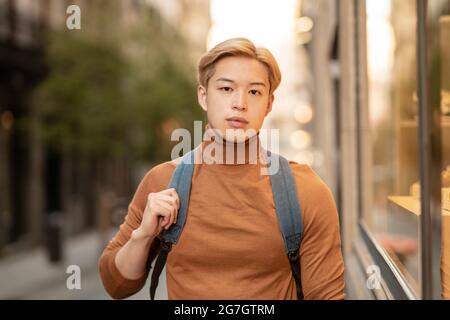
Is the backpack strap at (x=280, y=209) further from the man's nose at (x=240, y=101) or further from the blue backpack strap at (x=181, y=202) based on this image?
the man's nose at (x=240, y=101)

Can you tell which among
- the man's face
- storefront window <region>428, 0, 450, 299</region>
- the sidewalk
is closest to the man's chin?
the man's face

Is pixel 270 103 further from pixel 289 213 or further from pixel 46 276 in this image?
pixel 46 276

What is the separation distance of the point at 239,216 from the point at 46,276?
1276cm

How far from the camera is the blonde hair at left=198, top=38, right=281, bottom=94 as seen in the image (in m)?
2.36

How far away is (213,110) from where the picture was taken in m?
2.46

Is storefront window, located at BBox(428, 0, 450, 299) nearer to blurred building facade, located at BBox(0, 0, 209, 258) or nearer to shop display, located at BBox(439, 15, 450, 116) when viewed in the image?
shop display, located at BBox(439, 15, 450, 116)

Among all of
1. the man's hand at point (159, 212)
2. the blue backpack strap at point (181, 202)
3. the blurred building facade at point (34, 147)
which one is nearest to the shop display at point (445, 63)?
the blue backpack strap at point (181, 202)

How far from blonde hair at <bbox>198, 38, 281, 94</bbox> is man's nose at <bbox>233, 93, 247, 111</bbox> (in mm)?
119

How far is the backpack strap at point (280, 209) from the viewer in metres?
2.33

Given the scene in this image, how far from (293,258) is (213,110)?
1.87 feet

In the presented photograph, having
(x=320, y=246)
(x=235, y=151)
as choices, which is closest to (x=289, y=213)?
(x=320, y=246)

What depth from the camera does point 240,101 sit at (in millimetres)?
2393

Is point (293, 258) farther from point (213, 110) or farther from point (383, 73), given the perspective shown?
point (383, 73)
